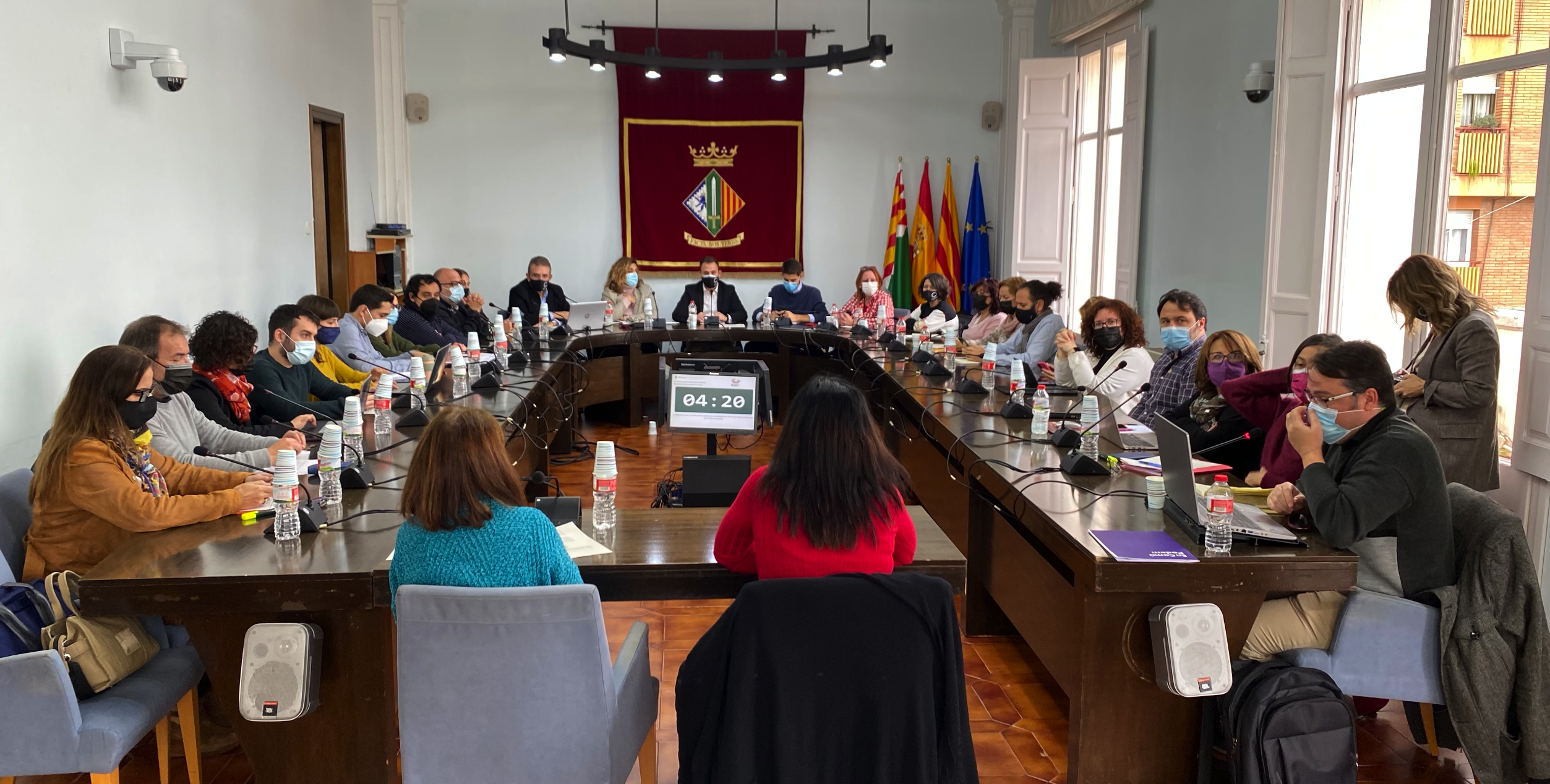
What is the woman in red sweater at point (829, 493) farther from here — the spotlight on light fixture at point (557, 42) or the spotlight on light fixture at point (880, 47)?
the spotlight on light fixture at point (557, 42)

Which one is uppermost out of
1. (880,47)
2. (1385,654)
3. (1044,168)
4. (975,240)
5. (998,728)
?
(880,47)

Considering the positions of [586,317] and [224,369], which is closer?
[224,369]

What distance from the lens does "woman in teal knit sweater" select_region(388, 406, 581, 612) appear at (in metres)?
1.89

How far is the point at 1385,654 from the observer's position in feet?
7.83

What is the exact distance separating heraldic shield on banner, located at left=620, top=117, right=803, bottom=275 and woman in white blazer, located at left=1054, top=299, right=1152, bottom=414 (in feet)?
15.9

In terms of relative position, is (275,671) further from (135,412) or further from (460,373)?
(460,373)

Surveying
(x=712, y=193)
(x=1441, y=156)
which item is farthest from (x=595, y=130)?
(x=1441, y=156)

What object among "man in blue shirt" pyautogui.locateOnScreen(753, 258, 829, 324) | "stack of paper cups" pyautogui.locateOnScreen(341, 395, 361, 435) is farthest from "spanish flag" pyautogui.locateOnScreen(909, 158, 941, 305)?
"stack of paper cups" pyautogui.locateOnScreen(341, 395, 361, 435)

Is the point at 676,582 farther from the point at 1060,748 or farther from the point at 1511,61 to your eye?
the point at 1511,61

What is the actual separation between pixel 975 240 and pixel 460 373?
17.8 ft

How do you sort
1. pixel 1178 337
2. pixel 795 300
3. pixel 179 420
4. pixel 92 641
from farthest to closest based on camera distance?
pixel 795 300 → pixel 1178 337 → pixel 179 420 → pixel 92 641

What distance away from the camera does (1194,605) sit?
2.23 m

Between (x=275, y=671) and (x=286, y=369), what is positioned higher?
(x=286, y=369)

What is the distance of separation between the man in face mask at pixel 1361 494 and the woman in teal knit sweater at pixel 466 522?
1603 millimetres
